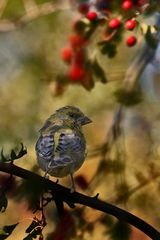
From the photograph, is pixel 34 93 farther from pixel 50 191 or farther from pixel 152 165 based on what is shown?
pixel 50 191

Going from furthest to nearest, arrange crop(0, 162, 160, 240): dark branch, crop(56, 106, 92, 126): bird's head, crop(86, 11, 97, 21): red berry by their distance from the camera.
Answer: crop(86, 11, 97, 21): red berry, crop(56, 106, 92, 126): bird's head, crop(0, 162, 160, 240): dark branch

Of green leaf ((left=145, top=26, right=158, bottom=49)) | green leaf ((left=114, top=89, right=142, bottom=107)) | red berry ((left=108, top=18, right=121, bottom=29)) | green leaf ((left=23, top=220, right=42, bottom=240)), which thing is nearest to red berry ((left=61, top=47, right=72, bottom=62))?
green leaf ((left=114, top=89, right=142, bottom=107))

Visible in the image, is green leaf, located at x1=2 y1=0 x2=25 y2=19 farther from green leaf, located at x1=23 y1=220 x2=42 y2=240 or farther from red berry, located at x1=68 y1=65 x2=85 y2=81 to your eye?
green leaf, located at x1=23 y1=220 x2=42 y2=240

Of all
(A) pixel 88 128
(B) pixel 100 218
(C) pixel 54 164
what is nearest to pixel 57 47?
(A) pixel 88 128

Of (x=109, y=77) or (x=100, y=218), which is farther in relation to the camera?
(x=109, y=77)

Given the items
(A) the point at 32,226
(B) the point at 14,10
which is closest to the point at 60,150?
(A) the point at 32,226

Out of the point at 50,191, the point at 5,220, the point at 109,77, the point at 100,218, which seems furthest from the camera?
the point at 5,220

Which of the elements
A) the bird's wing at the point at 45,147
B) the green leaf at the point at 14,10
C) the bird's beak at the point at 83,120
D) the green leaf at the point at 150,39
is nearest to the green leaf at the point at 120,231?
the bird's beak at the point at 83,120
